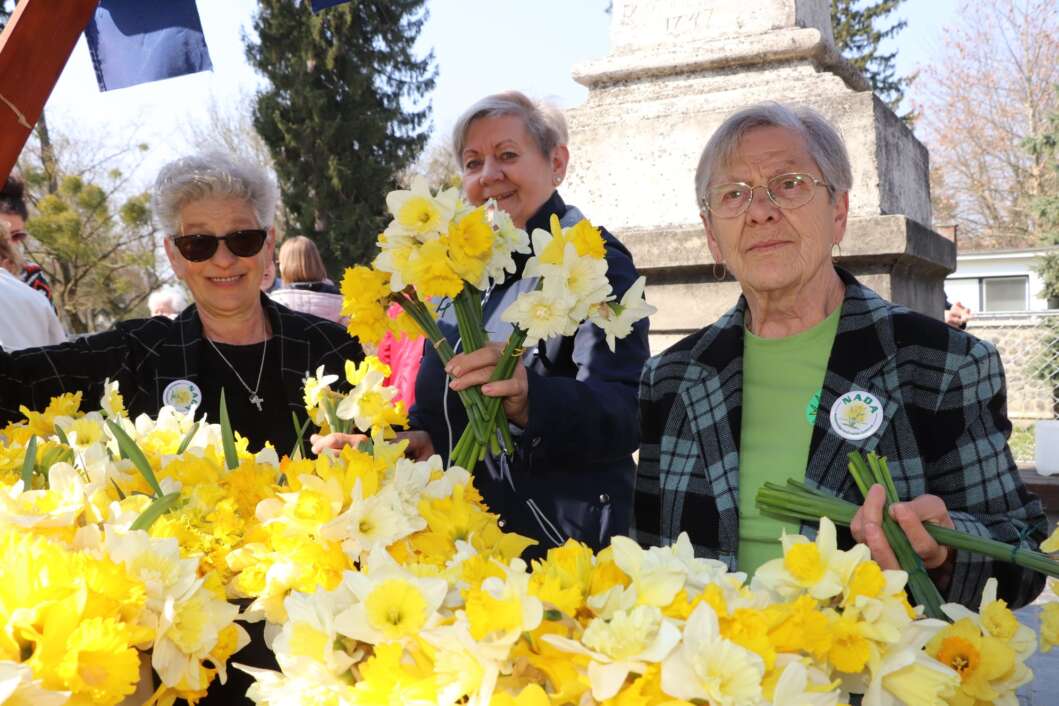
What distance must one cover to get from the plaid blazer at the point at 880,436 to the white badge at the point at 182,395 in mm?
1125

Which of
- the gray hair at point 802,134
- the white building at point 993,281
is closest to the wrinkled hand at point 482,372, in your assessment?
the gray hair at point 802,134

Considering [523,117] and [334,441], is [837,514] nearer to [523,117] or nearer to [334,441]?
[334,441]

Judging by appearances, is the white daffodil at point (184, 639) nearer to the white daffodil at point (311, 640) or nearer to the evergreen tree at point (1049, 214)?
the white daffodil at point (311, 640)

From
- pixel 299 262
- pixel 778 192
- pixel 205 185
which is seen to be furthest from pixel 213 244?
pixel 299 262

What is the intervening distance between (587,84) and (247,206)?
7.75 ft

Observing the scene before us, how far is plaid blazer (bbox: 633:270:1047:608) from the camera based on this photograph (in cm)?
170

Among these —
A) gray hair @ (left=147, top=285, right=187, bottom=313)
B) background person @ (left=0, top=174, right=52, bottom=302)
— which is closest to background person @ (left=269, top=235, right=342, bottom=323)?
background person @ (left=0, top=174, right=52, bottom=302)

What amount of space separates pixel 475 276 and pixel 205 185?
1239 millimetres

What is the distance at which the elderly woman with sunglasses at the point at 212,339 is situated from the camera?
2469 mm

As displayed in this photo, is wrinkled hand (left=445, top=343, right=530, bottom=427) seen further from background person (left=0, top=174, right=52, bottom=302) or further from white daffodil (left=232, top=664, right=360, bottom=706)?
background person (left=0, top=174, right=52, bottom=302)

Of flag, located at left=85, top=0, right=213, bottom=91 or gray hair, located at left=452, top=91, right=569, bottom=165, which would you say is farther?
flag, located at left=85, top=0, right=213, bottom=91

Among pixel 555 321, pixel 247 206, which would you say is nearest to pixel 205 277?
pixel 247 206

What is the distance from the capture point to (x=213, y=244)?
8.19 feet

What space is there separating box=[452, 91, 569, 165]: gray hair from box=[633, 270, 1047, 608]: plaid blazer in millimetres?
883
